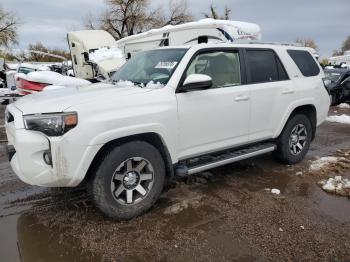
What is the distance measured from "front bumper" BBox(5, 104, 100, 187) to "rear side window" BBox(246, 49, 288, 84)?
2.57m

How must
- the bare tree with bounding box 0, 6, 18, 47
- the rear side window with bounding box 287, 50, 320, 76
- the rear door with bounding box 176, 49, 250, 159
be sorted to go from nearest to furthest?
the rear door with bounding box 176, 49, 250, 159 < the rear side window with bounding box 287, 50, 320, 76 < the bare tree with bounding box 0, 6, 18, 47

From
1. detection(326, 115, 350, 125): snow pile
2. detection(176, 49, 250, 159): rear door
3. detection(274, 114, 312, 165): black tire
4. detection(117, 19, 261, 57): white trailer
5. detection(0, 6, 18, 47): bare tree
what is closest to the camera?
detection(176, 49, 250, 159): rear door

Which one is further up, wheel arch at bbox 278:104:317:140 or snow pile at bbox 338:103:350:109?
wheel arch at bbox 278:104:317:140

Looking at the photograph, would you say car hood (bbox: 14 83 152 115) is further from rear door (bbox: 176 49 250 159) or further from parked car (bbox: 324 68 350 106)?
parked car (bbox: 324 68 350 106)

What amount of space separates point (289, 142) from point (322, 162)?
30.2 inches

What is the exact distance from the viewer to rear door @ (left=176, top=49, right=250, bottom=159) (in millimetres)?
3990

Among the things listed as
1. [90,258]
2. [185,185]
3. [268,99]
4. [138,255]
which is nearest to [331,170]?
[268,99]

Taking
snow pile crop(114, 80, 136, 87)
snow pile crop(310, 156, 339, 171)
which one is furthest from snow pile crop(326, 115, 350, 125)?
snow pile crop(114, 80, 136, 87)

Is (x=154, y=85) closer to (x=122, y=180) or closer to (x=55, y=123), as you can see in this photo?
(x=122, y=180)

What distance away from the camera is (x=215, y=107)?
4.21 m

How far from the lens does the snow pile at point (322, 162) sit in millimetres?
5516

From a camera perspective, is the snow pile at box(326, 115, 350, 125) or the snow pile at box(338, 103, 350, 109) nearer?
the snow pile at box(326, 115, 350, 125)

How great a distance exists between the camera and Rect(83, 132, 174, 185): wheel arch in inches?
137

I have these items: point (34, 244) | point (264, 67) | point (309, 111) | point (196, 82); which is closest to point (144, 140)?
point (196, 82)
